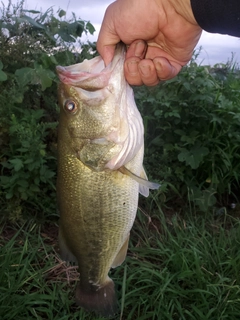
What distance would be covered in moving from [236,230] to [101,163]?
6.18 feet

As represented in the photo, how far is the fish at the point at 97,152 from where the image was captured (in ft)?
7.47

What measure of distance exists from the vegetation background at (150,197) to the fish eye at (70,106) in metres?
1.33

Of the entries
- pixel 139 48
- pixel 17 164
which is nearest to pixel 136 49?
pixel 139 48

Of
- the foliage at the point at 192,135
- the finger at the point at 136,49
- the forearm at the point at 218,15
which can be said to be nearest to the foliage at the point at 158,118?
the foliage at the point at 192,135

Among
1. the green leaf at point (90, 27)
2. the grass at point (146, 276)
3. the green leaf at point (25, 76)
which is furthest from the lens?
the green leaf at point (90, 27)

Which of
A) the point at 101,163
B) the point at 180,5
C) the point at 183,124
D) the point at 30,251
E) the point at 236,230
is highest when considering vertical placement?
the point at 180,5

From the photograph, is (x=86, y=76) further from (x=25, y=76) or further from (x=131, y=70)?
(x=25, y=76)

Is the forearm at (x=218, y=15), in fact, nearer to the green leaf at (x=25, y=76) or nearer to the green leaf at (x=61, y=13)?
the green leaf at (x=25, y=76)

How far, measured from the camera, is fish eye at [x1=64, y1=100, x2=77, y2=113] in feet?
7.57

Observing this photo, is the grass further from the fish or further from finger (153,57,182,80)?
finger (153,57,182,80)

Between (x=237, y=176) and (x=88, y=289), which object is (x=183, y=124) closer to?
(x=237, y=176)

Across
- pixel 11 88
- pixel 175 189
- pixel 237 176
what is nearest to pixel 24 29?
pixel 11 88

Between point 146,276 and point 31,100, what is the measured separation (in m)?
1.82

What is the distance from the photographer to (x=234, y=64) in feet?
18.5
